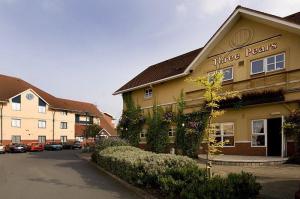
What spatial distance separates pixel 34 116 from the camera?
57.2m

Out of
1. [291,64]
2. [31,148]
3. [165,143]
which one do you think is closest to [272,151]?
[291,64]

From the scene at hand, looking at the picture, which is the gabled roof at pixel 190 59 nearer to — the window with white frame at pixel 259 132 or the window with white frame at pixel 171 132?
the window with white frame at pixel 171 132

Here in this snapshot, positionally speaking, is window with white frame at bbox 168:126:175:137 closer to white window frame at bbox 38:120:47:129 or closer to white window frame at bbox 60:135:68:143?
white window frame at bbox 38:120:47:129

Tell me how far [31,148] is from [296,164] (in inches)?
1550

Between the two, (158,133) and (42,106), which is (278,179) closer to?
(158,133)

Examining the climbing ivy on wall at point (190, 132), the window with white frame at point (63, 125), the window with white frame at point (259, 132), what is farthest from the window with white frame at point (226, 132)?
the window with white frame at point (63, 125)

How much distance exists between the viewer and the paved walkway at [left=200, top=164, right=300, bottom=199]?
10.1 m

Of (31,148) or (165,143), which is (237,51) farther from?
(31,148)

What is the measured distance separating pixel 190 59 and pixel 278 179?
17.1m

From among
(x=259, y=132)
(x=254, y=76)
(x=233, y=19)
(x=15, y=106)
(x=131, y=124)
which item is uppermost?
(x=233, y=19)

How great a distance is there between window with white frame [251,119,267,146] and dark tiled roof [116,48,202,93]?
25.8ft

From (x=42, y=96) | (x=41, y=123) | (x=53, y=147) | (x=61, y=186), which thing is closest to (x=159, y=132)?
(x=61, y=186)

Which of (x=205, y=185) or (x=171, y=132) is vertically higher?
(x=171, y=132)

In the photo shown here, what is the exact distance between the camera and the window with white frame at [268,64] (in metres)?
20.2
